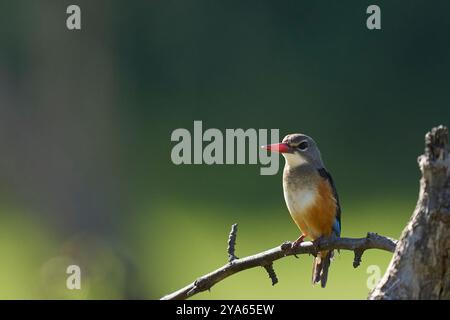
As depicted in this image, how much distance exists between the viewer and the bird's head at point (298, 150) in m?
4.15

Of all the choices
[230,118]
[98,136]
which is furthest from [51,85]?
[230,118]

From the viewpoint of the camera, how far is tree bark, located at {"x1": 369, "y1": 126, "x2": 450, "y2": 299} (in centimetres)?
243

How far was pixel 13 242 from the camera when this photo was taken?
784 cm

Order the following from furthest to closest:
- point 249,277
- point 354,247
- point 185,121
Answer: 1. point 185,121
2. point 249,277
3. point 354,247

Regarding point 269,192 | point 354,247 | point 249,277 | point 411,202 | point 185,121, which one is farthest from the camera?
point 185,121

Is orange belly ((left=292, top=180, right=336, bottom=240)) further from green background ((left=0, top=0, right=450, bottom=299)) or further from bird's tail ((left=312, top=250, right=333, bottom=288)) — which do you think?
Result: green background ((left=0, top=0, right=450, bottom=299))

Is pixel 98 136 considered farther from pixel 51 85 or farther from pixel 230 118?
pixel 230 118

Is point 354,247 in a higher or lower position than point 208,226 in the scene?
higher

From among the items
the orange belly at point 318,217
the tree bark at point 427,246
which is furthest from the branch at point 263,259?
the orange belly at point 318,217

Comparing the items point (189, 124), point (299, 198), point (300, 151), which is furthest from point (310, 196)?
point (189, 124)

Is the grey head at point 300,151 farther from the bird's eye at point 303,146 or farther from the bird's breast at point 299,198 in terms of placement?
the bird's breast at point 299,198

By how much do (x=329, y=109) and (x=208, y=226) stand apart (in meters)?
1.90

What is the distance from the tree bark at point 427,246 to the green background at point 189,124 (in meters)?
3.52

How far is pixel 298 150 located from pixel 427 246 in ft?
5.53
